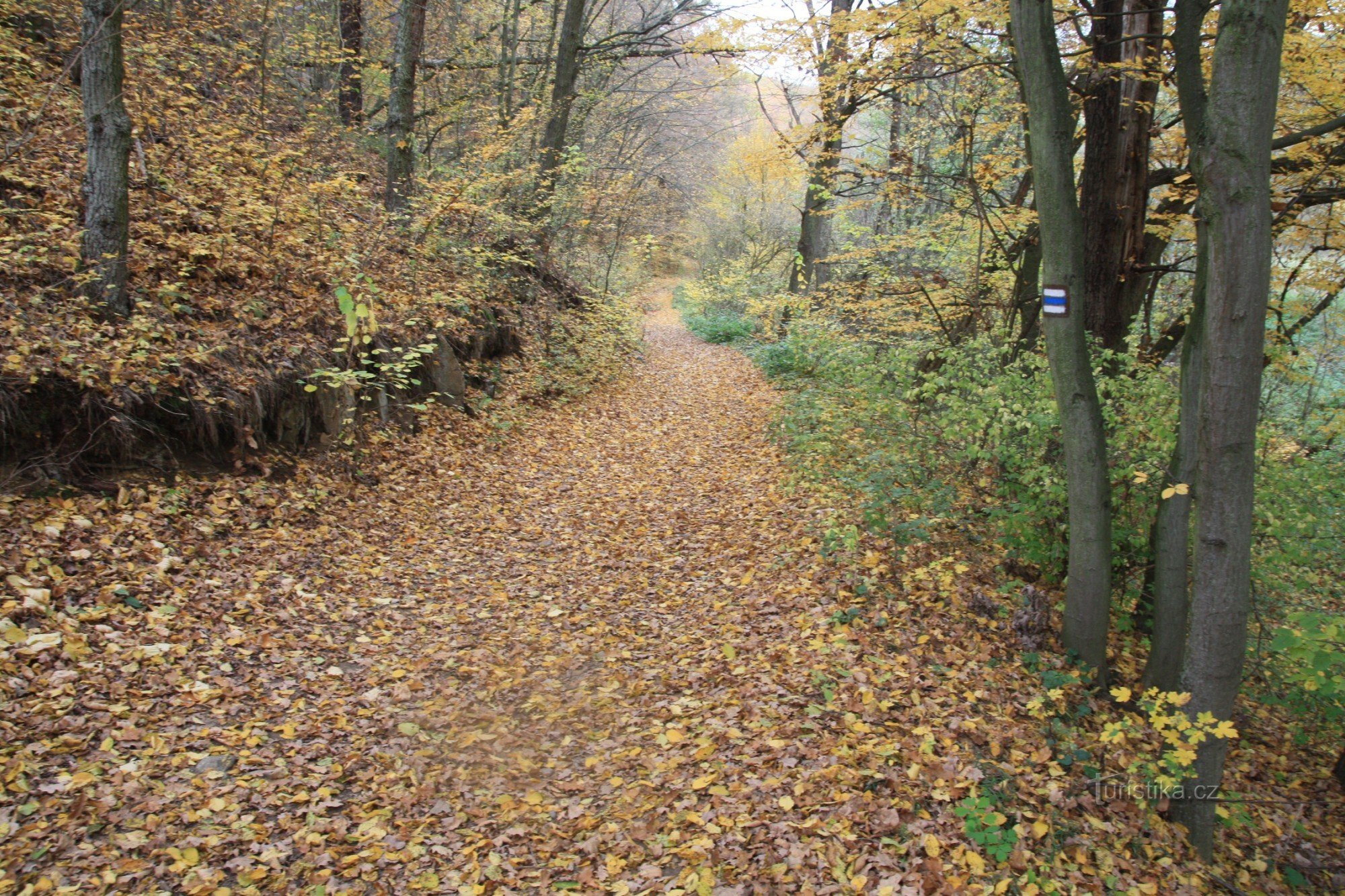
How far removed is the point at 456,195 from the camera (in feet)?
32.5

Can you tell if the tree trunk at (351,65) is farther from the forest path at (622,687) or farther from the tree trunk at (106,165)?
the forest path at (622,687)

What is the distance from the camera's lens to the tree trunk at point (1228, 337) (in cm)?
343

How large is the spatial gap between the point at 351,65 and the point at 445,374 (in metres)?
7.87

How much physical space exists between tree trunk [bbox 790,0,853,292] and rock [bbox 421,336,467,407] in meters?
5.69

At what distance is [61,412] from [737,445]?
7900 mm

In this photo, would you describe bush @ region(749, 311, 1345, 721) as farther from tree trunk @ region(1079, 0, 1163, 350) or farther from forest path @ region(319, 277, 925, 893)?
forest path @ region(319, 277, 925, 893)

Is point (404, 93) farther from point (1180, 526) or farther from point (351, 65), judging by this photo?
point (1180, 526)

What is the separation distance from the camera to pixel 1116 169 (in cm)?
588

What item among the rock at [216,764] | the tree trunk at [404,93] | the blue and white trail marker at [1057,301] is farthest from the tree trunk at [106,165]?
the blue and white trail marker at [1057,301]

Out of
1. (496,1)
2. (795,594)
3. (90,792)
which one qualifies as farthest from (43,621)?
(496,1)

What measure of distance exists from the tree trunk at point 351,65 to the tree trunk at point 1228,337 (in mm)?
12891

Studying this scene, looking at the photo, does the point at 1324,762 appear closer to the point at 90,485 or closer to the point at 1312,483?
the point at 1312,483

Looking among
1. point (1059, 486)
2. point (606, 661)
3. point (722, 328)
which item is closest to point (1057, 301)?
point (1059, 486)

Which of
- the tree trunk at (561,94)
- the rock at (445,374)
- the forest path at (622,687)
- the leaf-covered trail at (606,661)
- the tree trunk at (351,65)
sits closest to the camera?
the forest path at (622,687)
